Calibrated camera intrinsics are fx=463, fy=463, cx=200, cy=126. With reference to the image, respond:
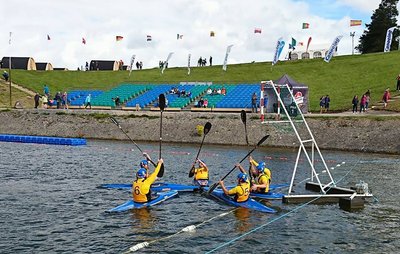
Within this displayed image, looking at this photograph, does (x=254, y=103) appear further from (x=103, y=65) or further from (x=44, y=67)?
(x=44, y=67)

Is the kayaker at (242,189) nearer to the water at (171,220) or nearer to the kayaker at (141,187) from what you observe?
the water at (171,220)

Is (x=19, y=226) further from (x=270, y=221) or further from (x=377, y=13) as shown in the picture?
(x=377, y=13)

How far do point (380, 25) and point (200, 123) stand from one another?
66.9 meters

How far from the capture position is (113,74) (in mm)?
93812

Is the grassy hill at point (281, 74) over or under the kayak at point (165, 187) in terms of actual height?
over

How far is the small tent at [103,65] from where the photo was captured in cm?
10394

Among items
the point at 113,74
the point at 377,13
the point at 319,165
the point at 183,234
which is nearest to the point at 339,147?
the point at 319,165

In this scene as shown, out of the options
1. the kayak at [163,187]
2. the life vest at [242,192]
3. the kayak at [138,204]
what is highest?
the life vest at [242,192]

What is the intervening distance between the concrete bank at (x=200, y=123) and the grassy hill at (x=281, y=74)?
1494cm

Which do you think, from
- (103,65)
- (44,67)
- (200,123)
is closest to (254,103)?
(200,123)

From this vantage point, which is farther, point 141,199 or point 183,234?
point 141,199

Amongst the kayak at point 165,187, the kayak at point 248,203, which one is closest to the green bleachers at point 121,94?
the kayak at point 165,187

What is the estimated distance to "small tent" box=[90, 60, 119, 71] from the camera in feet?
341

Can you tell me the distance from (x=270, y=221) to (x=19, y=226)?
33.8 feet
